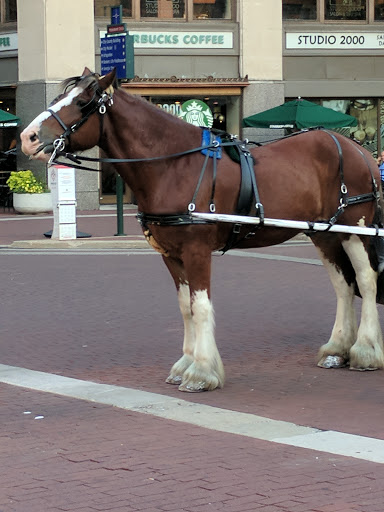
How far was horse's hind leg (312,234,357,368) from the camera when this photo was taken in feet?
30.1

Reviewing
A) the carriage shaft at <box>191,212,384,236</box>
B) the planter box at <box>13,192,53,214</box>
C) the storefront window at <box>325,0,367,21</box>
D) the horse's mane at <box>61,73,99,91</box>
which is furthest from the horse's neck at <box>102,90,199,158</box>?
the storefront window at <box>325,0,367,21</box>

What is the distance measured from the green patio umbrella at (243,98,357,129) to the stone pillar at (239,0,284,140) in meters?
4.59

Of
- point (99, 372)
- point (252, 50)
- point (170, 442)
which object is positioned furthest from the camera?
point (252, 50)

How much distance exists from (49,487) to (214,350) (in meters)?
2.61

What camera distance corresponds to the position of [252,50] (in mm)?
30953

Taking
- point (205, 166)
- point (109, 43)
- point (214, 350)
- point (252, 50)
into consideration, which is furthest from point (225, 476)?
point (252, 50)

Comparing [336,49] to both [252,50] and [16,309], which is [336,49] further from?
[16,309]

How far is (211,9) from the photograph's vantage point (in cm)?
3108

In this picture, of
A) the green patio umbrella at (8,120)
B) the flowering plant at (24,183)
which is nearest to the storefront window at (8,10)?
the green patio umbrella at (8,120)

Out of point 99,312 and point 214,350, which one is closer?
point 214,350

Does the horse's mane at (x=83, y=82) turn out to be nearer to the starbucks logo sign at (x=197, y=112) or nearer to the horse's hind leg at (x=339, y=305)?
the horse's hind leg at (x=339, y=305)

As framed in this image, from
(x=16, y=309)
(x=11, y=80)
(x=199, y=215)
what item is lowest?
(x=16, y=309)

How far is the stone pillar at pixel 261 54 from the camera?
101 ft

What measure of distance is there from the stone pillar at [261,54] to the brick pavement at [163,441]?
19988mm
